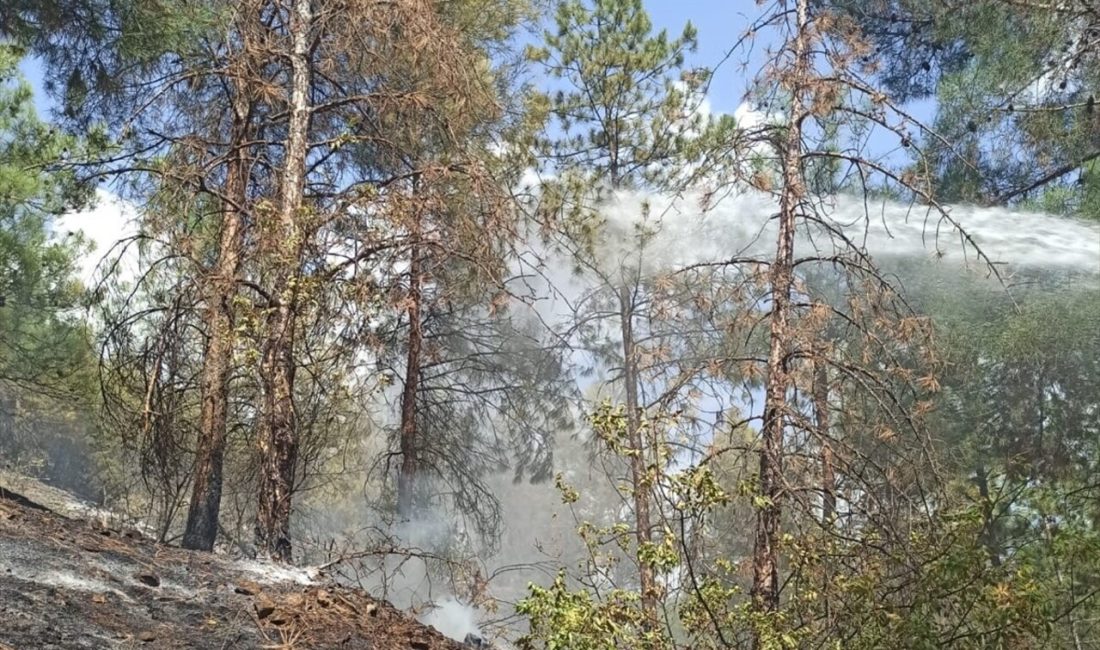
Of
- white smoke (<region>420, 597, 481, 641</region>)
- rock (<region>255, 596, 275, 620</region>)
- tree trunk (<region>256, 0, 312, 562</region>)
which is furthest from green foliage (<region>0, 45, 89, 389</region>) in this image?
rock (<region>255, 596, 275, 620</region>)

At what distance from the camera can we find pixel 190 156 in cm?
855

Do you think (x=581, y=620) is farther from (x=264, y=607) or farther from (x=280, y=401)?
(x=280, y=401)

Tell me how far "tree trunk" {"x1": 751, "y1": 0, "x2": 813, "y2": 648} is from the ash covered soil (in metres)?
1.61

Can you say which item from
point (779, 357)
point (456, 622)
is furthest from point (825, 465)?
point (456, 622)

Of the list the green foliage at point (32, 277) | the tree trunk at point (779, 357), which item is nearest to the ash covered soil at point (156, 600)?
the tree trunk at point (779, 357)

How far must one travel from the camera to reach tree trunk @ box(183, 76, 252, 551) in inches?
258

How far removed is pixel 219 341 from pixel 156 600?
2269 millimetres

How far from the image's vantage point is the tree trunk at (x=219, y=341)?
6.55m

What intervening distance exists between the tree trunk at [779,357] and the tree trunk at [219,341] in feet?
9.59

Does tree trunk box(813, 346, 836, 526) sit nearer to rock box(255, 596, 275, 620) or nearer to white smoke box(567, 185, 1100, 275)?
rock box(255, 596, 275, 620)

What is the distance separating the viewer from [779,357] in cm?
581

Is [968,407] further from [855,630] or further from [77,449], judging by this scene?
[77,449]

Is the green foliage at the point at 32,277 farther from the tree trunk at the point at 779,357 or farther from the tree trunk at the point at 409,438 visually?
the tree trunk at the point at 779,357

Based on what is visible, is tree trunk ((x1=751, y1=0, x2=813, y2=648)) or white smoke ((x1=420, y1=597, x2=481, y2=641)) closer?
tree trunk ((x1=751, y1=0, x2=813, y2=648))
